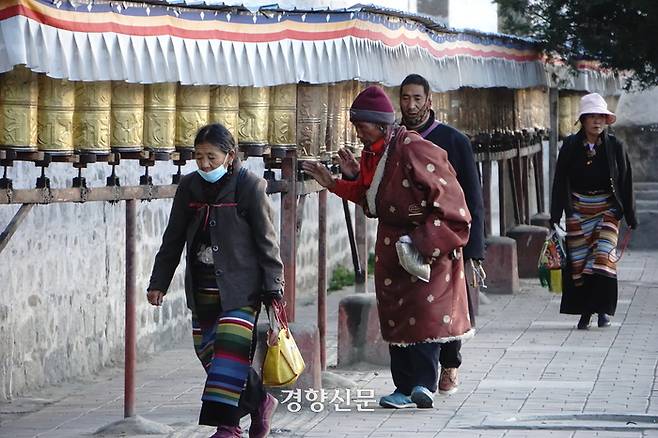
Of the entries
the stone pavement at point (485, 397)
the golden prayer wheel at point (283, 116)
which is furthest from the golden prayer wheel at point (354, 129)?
the stone pavement at point (485, 397)

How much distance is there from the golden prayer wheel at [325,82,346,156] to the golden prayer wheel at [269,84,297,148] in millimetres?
389

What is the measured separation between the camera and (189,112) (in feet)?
26.2

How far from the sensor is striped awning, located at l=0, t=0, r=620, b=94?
683 centimetres

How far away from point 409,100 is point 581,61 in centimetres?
833

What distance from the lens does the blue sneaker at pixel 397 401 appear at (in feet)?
28.6

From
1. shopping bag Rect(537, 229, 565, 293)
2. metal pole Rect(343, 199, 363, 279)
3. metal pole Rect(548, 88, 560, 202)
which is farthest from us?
metal pole Rect(548, 88, 560, 202)

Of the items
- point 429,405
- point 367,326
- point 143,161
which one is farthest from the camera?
point 367,326

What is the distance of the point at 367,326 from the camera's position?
1038 cm

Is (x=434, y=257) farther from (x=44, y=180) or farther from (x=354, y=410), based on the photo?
(x=44, y=180)

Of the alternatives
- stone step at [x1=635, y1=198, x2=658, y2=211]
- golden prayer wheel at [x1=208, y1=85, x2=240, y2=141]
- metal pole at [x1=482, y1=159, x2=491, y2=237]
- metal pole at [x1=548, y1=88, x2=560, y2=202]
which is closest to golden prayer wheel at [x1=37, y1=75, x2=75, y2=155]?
golden prayer wheel at [x1=208, y1=85, x2=240, y2=141]

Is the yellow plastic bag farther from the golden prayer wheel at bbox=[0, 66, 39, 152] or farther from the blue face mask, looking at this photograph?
the golden prayer wheel at bbox=[0, 66, 39, 152]

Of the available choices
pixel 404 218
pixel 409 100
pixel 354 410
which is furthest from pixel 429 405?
pixel 409 100

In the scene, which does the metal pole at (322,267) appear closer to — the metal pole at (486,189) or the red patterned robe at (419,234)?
the red patterned robe at (419,234)

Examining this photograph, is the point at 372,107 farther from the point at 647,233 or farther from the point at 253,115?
the point at 647,233
